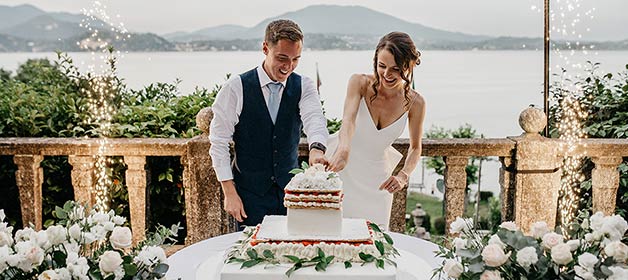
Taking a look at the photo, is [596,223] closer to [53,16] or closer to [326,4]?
[326,4]

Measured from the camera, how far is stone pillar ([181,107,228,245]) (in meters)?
3.51

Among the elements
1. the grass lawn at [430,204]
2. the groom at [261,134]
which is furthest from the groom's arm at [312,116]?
the grass lawn at [430,204]

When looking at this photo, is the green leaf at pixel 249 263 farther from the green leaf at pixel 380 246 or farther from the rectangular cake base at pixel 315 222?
the green leaf at pixel 380 246

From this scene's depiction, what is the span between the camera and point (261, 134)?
294 centimetres

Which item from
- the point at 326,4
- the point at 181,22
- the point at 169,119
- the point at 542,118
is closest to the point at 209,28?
the point at 181,22

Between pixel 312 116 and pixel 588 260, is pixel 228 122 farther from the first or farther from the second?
pixel 588 260

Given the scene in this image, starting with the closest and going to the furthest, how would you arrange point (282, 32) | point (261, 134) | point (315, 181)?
point (315, 181) < point (282, 32) < point (261, 134)

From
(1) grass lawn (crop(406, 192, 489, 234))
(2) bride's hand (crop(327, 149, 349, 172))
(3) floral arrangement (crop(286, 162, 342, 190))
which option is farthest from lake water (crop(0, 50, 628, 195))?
(1) grass lawn (crop(406, 192, 489, 234))

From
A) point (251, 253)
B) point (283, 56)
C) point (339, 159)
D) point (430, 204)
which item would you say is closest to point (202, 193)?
point (339, 159)

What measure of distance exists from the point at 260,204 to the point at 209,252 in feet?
2.70

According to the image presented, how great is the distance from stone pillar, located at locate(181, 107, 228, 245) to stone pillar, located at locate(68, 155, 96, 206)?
0.64 m

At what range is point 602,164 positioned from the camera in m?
3.61

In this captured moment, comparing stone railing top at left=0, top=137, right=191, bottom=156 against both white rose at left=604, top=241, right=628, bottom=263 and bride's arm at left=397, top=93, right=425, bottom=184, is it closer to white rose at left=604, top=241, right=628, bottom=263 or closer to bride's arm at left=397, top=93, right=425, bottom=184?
bride's arm at left=397, top=93, right=425, bottom=184

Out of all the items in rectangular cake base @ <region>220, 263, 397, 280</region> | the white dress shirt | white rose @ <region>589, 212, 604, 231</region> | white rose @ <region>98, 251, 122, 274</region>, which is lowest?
rectangular cake base @ <region>220, 263, 397, 280</region>
